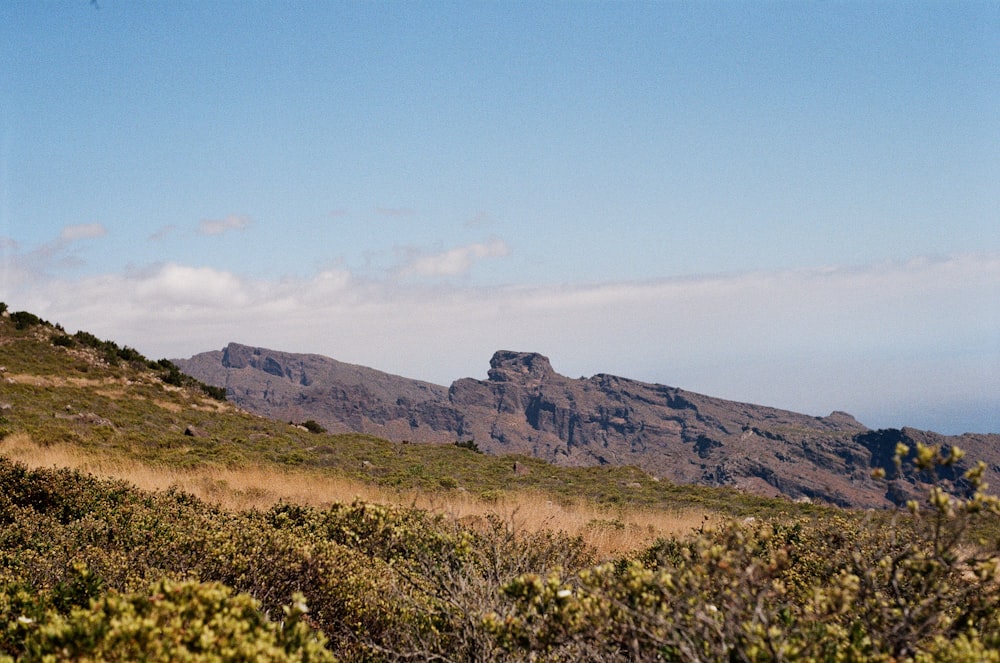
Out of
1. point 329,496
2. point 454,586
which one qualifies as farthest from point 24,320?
point 454,586

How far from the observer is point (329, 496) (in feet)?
50.7

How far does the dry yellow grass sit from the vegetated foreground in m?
2.55

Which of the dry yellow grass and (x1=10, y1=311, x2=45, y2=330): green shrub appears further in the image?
(x1=10, y1=311, x2=45, y2=330): green shrub

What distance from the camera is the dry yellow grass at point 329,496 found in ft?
44.0

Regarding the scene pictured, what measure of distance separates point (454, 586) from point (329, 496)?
1094 cm

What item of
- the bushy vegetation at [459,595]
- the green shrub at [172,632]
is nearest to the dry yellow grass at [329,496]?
the bushy vegetation at [459,595]

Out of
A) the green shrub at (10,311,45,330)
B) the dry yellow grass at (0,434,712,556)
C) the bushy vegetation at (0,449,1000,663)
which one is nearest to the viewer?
the bushy vegetation at (0,449,1000,663)

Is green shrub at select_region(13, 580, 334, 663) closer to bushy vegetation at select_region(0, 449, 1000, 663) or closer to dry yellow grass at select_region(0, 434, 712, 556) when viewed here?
bushy vegetation at select_region(0, 449, 1000, 663)

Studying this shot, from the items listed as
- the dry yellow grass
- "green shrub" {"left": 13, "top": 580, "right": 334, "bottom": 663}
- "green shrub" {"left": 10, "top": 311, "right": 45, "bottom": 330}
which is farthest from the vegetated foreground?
"green shrub" {"left": 10, "top": 311, "right": 45, "bottom": 330}

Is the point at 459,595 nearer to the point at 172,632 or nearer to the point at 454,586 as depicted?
the point at 454,586

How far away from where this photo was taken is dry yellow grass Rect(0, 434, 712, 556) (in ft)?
44.0

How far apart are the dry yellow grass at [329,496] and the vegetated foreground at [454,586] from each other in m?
2.55

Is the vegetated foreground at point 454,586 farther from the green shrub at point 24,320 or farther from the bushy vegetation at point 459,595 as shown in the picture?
the green shrub at point 24,320

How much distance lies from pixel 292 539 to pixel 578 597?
3.81 metres
